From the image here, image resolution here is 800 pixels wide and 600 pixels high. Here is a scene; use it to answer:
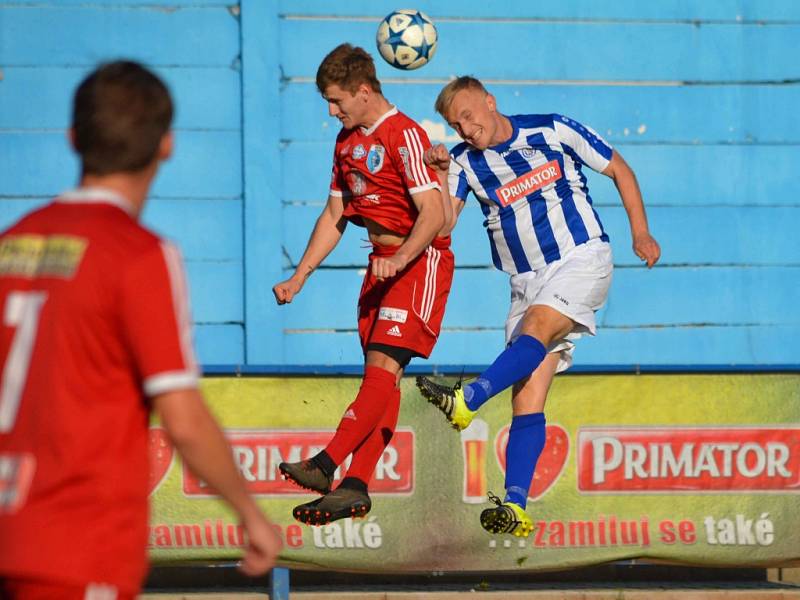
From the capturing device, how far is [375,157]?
6812mm

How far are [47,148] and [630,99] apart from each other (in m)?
4.54

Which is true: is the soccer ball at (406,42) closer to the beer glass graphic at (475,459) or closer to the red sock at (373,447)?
the red sock at (373,447)

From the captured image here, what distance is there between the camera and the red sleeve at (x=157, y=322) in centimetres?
304

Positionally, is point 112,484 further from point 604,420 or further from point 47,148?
point 47,148

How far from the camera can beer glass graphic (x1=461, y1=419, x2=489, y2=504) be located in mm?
8500

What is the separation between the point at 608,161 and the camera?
7.15 meters

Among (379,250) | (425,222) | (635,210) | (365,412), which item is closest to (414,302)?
(379,250)

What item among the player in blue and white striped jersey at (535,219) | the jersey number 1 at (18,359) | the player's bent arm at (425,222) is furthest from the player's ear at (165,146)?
the player in blue and white striped jersey at (535,219)

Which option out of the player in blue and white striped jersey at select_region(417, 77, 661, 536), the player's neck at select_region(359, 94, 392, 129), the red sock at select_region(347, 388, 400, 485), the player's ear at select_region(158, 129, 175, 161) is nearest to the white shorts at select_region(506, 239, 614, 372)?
the player in blue and white striped jersey at select_region(417, 77, 661, 536)

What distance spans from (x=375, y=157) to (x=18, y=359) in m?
3.89

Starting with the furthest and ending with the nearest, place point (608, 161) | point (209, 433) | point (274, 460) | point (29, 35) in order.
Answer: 1. point (29, 35)
2. point (274, 460)
3. point (608, 161)
4. point (209, 433)

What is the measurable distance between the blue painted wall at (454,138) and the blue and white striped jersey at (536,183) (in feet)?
11.3

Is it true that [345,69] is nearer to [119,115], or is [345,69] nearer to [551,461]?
[551,461]

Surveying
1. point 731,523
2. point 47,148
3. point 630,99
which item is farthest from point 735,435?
point 47,148
